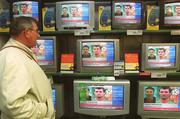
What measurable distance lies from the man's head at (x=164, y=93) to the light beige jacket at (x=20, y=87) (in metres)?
1.31

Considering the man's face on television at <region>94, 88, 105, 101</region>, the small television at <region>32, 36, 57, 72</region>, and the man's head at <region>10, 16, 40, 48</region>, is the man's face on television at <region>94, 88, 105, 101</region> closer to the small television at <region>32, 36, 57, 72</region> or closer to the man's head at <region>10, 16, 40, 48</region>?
the small television at <region>32, 36, 57, 72</region>

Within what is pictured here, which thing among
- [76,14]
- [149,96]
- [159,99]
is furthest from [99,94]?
[76,14]

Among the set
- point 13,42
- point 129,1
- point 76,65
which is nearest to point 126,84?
point 76,65

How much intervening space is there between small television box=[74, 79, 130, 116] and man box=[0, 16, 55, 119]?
2.67ft

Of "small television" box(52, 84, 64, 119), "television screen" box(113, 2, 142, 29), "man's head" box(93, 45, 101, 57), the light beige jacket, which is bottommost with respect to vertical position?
"small television" box(52, 84, 64, 119)

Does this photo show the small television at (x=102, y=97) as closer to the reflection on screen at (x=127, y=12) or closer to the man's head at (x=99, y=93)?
the man's head at (x=99, y=93)

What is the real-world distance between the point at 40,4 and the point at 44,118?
1487 mm

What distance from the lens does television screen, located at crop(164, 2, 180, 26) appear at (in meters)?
2.93

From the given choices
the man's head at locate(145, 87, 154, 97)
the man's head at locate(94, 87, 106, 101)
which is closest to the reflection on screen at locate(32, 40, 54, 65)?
the man's head at locate(94, 87, 106, 101)

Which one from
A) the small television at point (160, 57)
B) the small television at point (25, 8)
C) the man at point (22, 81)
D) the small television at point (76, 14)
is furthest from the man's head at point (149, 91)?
the small television at point (25, 8)

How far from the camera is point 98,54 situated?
2992 mm

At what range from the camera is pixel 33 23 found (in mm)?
2111

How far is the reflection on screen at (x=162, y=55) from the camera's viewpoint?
9.75ft

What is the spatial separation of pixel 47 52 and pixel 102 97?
73 centimetres
